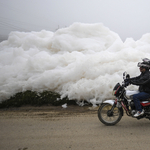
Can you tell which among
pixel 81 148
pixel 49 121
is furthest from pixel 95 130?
pixel 49 121

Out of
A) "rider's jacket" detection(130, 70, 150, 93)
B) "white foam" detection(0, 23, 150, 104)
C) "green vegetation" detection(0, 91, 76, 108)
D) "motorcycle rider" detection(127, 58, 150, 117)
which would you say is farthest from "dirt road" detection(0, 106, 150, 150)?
"white foam" detection(0, 23, 150, 104)

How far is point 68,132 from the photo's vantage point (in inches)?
152

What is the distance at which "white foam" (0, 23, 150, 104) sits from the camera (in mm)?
6422

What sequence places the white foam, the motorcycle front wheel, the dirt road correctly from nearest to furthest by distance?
the dirt road, the motorcycle front wheel, the white foam

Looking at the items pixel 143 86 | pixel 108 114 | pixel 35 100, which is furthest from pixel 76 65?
pixel 143 86

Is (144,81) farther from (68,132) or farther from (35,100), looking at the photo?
(35,100)

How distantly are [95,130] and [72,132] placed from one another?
602 mm

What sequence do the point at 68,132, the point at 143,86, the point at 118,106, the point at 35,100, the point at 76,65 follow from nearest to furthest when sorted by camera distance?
the point at 68,132 < the point at 143,86 < the point at 118,106 < the point at 35,100 < the point at 76,65

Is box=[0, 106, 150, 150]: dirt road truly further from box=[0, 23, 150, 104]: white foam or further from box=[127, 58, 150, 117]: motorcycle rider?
box=[0, 23, 150, 104]: white foam

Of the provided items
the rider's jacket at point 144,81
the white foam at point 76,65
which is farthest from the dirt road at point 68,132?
the white foam at point 76,65

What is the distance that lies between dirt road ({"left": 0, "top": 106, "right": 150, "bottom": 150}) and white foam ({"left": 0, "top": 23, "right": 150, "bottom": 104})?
1.35 m

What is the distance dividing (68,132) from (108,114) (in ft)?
4.01

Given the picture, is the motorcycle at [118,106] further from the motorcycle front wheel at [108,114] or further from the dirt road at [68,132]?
the dirt road at [68,132]

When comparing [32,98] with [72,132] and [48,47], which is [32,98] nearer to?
[72,132]
